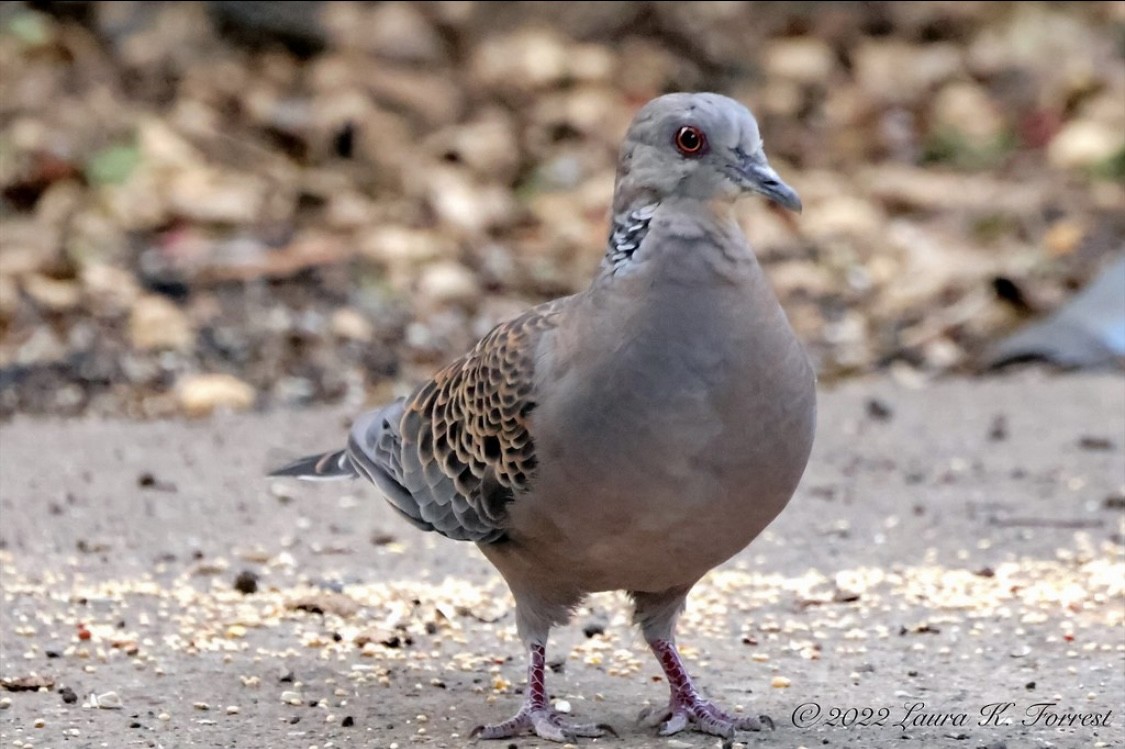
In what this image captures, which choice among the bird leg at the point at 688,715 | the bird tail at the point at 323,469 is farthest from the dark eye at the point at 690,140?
the bird tail at the point at 323,469

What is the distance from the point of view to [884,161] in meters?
10.6

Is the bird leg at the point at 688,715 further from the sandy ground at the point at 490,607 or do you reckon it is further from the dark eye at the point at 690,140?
the dark eye at the point at 690,140

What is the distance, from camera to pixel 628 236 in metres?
3.85

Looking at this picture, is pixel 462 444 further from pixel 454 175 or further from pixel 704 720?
pixel 454 175

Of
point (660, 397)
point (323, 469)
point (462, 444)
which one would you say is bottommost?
point (323, 469)

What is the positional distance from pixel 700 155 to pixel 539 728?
1381 millimetres

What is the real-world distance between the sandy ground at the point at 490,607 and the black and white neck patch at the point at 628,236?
3.69 feet

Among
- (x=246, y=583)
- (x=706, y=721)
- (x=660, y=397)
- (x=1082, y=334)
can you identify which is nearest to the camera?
(x=660, y=397)

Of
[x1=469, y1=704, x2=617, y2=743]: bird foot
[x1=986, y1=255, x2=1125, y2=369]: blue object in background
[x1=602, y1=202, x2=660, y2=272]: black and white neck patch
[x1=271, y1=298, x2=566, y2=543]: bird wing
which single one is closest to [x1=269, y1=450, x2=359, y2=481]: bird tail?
[x1=271, y1=298, x2=566, y2=543]: bird wing

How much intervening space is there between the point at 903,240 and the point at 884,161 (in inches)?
49.1

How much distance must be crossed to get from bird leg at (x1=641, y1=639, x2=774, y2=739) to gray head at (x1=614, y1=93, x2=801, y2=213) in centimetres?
115

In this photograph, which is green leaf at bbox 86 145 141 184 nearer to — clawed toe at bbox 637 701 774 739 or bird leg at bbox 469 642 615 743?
bird leg at bbox 469 642 615 743

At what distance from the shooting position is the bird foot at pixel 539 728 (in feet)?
13.5

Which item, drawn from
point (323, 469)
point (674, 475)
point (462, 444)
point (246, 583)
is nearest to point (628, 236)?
point (674, 475)
